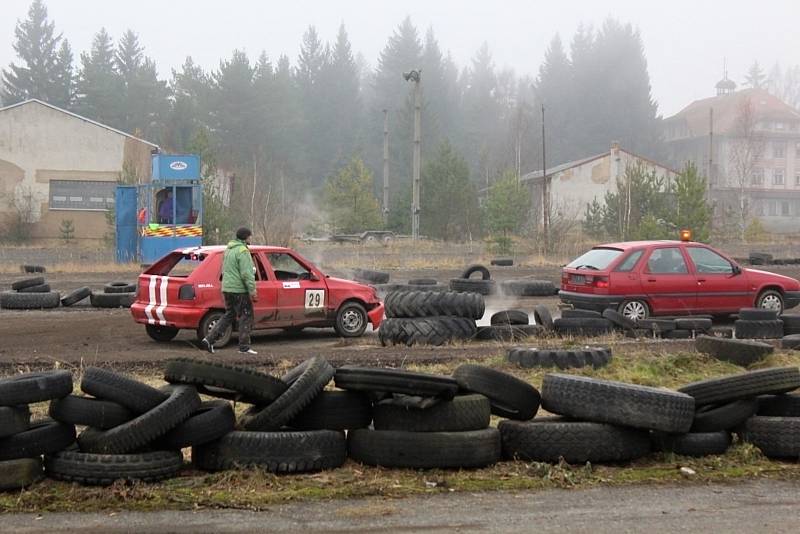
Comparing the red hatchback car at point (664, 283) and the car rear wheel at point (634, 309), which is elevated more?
the red hatchback car at point (664, 283)

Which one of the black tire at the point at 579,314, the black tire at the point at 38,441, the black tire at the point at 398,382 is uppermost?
the black tire at the point at 579,314

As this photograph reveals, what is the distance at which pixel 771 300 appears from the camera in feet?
56.3

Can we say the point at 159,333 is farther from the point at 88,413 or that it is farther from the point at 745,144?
the point at 745,144

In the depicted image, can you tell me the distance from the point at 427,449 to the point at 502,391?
3.15 ft

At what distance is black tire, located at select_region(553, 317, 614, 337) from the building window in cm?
4248

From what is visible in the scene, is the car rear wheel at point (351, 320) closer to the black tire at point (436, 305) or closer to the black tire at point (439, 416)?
the black tire at point (436, 305)

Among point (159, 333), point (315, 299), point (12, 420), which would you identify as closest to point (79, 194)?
point (159, 333)

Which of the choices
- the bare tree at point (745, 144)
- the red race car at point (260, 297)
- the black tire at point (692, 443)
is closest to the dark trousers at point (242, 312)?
the red race car at point (260, 297)

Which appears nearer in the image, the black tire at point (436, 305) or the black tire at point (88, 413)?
the black tire at point (88, 413)

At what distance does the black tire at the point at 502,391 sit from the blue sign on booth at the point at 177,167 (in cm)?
2419

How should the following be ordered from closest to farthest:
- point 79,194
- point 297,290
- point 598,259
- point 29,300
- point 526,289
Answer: point 297,290
point 598,259
point 29,300
point 526,289
point 79,194

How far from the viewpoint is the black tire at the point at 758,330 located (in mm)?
14453

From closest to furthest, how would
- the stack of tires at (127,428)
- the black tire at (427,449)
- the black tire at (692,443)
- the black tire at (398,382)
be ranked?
the stack of tires at (127,428), the black tire at (427,449), the black tire at (398,382), the black tire at (692,443)

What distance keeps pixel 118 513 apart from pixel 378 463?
1.90 m
